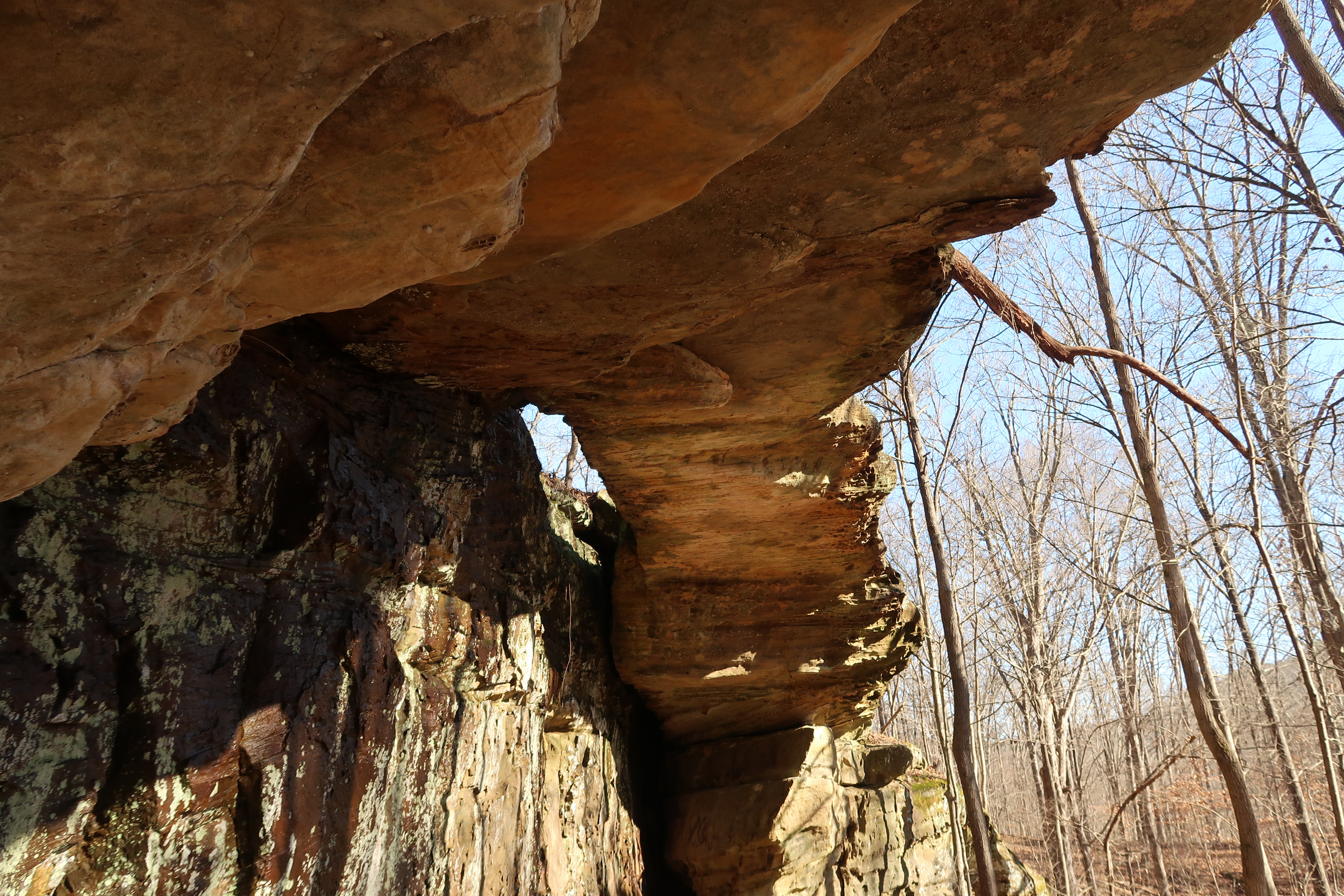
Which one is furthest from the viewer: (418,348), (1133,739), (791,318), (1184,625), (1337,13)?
(1133,739)

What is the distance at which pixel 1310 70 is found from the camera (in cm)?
353

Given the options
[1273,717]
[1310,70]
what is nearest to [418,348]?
[1310,70]

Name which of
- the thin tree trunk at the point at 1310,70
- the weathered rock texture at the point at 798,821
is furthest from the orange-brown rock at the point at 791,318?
the thin tree trunk at the point at 1310,70

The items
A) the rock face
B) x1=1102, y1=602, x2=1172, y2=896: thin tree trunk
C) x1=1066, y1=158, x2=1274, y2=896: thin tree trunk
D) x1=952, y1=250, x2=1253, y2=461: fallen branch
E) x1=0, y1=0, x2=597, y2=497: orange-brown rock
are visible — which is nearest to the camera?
x1=0, y1=0, x2=597, y2=497: orange-brown rock

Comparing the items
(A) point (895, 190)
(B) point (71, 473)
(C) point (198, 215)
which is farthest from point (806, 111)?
(B) point (71, 473)

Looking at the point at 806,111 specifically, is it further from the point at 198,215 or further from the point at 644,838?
the point at 644,838

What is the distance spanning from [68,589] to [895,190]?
3.36m

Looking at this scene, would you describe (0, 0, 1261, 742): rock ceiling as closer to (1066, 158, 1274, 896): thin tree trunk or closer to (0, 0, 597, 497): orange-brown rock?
(0, 0, 597, 497): orange-brown rock

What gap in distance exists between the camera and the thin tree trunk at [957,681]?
6641 mm

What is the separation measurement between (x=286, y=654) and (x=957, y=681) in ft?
18.0

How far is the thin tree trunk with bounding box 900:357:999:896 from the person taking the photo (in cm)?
664

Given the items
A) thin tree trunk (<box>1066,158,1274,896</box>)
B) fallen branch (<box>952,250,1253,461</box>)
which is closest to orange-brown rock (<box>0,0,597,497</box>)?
fallen branch (<box>952,250,1253,461</box>)

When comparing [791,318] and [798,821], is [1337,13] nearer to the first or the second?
[791,318]

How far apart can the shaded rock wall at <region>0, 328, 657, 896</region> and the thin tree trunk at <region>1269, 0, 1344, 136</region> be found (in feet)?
14.9
